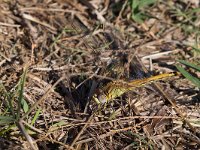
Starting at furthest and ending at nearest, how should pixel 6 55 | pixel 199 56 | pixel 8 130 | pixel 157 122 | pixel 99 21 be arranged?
pixel 99 21 → pixel 199 56 → pixel 6 55 → pixel 157 122 → pixel 8 130

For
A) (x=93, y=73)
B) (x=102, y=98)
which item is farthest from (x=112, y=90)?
(x=93, y=73)

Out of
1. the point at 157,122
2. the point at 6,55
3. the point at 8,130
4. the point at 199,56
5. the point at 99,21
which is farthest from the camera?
the point at 99,21

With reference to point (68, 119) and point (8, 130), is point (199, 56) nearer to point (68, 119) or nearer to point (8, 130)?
point (68, 119)

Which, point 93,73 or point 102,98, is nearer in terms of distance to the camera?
point 102,98

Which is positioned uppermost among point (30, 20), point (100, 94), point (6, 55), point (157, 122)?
point (30, 20)

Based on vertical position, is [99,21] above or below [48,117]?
above

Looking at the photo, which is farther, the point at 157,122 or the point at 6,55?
the point at 6,55

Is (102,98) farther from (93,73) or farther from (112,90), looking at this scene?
(93,73)

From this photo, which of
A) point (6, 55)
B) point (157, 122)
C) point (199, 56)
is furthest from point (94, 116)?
point (199, 56)
